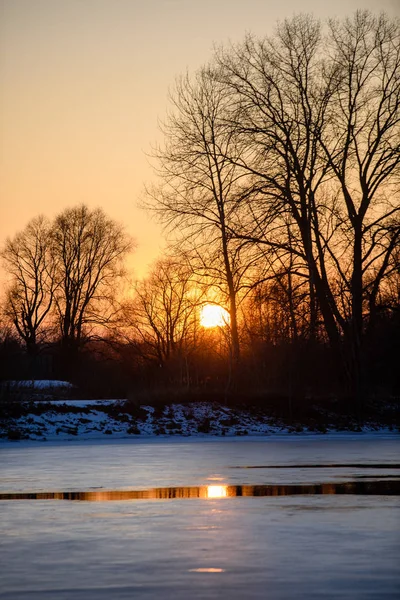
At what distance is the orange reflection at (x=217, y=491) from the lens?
11.1 m

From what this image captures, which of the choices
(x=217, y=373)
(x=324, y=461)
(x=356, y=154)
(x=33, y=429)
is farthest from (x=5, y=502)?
(x=356, y=154)

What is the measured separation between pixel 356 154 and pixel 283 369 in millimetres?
8890

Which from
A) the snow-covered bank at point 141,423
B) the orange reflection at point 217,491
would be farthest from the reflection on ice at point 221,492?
the snow-covered bank at point 141,423

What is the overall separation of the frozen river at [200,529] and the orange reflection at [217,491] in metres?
0.01

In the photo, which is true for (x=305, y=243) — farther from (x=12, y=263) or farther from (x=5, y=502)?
(x=12, y=263)

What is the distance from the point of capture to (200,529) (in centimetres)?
825

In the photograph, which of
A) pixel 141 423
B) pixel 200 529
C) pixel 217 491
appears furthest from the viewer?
pixel 141 423

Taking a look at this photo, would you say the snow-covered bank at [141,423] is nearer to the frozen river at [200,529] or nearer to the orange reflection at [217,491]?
the frozen river at [200,529]

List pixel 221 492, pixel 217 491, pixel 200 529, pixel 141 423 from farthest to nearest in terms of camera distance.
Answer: pixel 141 423, pixel 217 491, pixel 221 492, pixel 200 529

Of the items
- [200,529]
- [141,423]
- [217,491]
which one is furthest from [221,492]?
[141,423]

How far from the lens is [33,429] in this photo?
2367 centimetres

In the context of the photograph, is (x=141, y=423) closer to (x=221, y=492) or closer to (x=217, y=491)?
(x=217, y=491)

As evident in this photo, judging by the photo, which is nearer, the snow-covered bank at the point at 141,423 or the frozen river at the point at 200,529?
the frozen river at the point at 200,529

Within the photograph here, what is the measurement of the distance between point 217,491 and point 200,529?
131 inches
